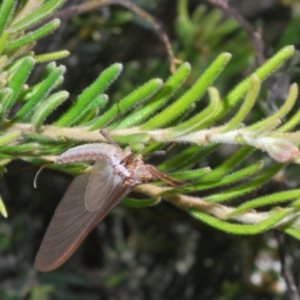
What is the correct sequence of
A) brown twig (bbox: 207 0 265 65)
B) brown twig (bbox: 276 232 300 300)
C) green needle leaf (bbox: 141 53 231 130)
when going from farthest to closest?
1. brown twig (bbox: 207 0 265 65)
2. brown twig (bbox: 276 232 300 300)
3. green needle leaf (bbox: 141 53 231 130)

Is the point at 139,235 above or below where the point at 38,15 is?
below

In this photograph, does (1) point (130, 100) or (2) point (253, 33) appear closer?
(1) point (130, 100)

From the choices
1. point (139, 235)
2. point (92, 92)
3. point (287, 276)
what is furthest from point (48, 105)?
point (139, 235)

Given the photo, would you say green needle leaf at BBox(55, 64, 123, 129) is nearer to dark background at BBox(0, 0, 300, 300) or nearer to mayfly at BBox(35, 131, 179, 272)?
mayfly at BBox(35, 131, 179, 272)

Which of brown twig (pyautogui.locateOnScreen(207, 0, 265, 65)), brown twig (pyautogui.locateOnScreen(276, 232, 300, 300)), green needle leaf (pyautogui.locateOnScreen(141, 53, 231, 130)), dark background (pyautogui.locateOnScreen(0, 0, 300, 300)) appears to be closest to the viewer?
green needle leaf (pyautogui.locateOnScreen(141, 53, 231, 130))

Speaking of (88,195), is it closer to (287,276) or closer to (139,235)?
(287,276)

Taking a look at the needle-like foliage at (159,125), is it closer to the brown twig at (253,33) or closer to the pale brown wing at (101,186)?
the pale brown wing at (101,186)

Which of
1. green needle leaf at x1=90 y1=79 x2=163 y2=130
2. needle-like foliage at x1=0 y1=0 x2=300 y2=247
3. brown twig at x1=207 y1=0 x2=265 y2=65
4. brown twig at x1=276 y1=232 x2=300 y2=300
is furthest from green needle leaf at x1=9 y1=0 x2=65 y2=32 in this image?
brown twig at x1=276 y1=232 x2=300 y2=300

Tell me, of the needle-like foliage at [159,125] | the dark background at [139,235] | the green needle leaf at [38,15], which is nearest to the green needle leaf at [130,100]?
the needle-like foliage at [159,125]
